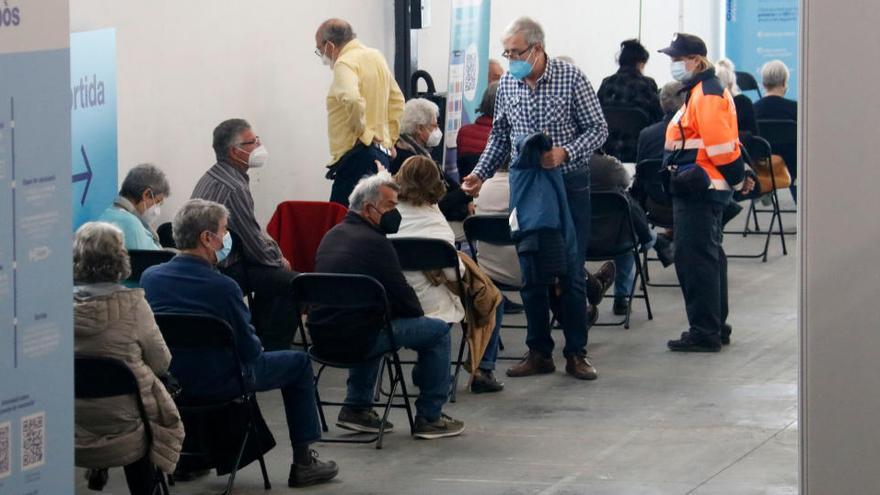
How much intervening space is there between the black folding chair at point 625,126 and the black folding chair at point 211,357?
566cm

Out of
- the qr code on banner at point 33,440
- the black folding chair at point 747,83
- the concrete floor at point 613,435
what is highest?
the black folding chair at point 747,83

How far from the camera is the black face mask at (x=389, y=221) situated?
6.11m

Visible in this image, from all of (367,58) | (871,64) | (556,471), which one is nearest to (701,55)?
(367,58)

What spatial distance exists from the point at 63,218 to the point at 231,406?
1.94 meters

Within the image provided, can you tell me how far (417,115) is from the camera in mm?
8516

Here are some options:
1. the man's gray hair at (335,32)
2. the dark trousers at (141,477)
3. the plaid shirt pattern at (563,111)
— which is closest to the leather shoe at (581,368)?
the plaid shirt pattern at (563,111)

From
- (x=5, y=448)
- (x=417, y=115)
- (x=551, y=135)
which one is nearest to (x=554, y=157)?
(x=551, y=135)

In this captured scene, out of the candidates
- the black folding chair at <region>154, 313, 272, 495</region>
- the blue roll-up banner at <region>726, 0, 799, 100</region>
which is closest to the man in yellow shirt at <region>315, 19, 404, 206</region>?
the black folding chair at <region>154, 313, 272, 495</region>

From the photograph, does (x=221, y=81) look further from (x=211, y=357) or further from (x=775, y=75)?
(x=775, y=75)

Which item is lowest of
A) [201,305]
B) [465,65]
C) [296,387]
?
[296,387]

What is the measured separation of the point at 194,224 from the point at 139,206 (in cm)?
138

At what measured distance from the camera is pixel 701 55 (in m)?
7.41

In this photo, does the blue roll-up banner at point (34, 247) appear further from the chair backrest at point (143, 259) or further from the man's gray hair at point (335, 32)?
the man's gray hair at point (335, 32)

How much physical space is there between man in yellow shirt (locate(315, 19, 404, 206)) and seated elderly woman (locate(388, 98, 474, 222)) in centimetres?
13
